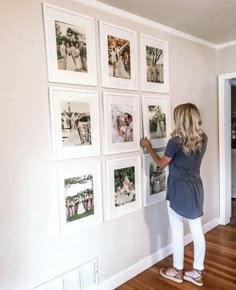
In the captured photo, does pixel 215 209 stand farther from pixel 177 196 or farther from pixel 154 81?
pixel 154 81

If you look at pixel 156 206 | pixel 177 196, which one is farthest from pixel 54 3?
pixel 156 206

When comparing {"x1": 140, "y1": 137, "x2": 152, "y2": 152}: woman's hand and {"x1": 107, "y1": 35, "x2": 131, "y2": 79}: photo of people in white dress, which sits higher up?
{"x1": 107, "y1": 35, "x2": 131, "y2": 79}: photo of people in white dress

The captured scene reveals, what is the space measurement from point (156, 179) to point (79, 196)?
89 centimetres

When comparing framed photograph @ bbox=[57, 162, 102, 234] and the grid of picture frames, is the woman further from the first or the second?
framed photograph @ bbox=[57, 162, 102, 234]

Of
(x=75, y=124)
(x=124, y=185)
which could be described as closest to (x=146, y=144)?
(x=124, y=185)

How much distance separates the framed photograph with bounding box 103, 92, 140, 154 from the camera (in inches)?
81.7

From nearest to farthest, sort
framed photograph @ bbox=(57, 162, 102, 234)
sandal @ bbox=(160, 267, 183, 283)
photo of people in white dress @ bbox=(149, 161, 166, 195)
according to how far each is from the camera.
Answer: framed photograph @ bbox=(57, 162, 102, 234) < sandal @ bbox=(160, 267, 183, 283) < photo of people in white dress @ bbox=(149, 161, 166, 195)

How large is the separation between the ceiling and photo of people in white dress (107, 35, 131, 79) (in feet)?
0.88

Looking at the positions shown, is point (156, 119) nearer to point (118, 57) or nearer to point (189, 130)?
point (189, 130)

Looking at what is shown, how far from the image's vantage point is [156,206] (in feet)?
8.34

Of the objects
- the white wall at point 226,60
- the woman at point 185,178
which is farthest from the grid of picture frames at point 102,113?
the white wall at point 226,60

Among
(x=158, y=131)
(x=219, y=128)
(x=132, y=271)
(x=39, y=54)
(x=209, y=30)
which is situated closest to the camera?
(x=39, y=54)

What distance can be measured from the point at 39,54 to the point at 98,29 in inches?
22.2

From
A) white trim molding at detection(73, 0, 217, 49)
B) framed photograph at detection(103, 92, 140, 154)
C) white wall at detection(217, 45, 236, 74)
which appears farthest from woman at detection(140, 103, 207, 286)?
white wall at detection(217, 45, 236, 74)
